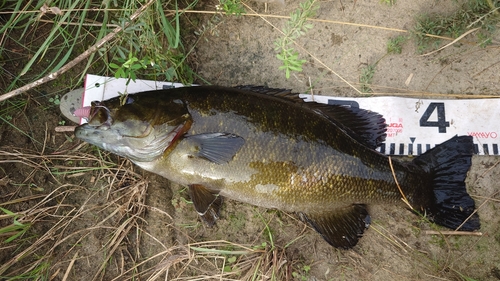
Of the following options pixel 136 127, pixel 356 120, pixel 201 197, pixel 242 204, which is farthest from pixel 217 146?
pixel 356 120

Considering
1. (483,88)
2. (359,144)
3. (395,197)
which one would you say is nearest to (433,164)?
(395,197)

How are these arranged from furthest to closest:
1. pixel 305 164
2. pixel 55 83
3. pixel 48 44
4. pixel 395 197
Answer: pixel 55 83, pixel 48 44, pixel 395 197, pixel 305 164

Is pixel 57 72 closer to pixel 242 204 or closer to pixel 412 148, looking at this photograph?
pixel 242 204

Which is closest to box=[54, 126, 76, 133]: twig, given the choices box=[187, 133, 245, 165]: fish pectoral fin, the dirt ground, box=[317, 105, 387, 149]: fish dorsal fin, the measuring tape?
the dirt ground

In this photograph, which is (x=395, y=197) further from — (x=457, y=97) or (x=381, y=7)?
(x=381, y=7)

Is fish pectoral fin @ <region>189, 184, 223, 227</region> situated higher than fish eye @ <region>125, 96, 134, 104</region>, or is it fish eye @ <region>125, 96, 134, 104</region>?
fish eye @ <region>125, 96, 134, 104</region>

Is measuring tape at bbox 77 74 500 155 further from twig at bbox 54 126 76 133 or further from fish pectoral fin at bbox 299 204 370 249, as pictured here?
fish pectoral fin at bbox 299 204 370 249
